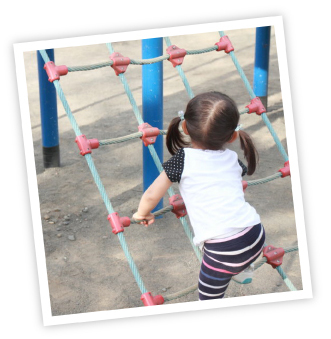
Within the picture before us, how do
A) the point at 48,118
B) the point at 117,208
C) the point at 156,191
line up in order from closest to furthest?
the point at 156,191 < the point at 117,208 < the point at 48,118

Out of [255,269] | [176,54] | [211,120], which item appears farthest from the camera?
[176,54]

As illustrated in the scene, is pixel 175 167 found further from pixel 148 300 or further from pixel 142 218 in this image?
pixel 148 300

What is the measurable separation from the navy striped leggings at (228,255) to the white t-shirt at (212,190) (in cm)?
3

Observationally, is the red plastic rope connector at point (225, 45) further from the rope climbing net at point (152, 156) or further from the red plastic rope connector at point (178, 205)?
the red plastic rope connector at point (178, 205)

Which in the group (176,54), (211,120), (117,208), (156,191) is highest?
(176,54)

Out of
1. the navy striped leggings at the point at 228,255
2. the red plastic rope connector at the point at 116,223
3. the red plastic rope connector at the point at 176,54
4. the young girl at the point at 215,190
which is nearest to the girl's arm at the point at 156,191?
the young girl at the point at 215,190

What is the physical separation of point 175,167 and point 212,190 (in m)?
0.16

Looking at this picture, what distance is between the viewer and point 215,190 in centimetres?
213

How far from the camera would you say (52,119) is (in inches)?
141

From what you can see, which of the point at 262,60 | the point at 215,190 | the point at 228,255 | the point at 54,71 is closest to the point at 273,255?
the point at 228,255

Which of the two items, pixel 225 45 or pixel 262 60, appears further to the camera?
pixel 262 60

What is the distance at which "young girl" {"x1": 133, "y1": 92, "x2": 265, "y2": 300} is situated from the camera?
2.10 m

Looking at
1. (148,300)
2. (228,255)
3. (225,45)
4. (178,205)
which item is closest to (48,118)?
(225,45)

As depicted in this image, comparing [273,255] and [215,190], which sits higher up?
[215,190]
